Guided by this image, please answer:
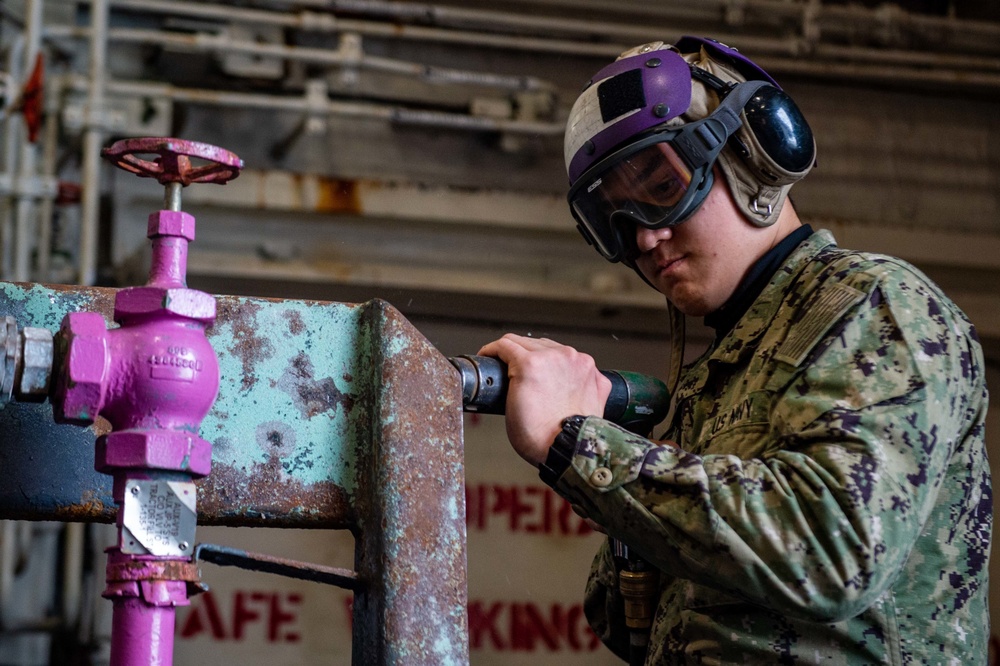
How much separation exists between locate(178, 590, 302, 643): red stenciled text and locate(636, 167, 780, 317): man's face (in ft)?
6.68

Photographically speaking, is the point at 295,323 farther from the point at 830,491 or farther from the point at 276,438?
the point at 830,491

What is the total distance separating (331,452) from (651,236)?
0.55 m

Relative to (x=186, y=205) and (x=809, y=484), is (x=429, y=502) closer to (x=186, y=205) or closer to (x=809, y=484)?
(x=809, y=484)

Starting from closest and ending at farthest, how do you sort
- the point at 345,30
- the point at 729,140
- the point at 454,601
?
1. the point at 454,601
2. the point at 729,140
3. the point at 345,30

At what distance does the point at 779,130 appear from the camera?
135cm

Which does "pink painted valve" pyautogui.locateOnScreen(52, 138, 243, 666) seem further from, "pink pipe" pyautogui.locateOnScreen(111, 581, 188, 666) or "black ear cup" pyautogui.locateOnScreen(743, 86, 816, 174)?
"black ear cup" pyautogui.locateOnScreen(743, 86, 816, 174)

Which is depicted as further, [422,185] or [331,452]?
[422,185]

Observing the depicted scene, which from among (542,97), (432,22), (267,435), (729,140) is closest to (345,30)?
(432,22)

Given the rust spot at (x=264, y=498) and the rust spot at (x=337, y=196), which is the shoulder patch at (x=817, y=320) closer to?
the rust spot at (x=264, y=498)

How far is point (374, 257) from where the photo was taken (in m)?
2.97

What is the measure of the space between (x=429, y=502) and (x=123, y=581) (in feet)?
0.90

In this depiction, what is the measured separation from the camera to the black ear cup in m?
1.34

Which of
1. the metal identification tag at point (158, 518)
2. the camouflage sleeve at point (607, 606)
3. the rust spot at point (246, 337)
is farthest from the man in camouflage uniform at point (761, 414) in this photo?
the metal identification tag at point (158, 518)

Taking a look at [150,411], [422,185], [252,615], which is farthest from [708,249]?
[252,615]
